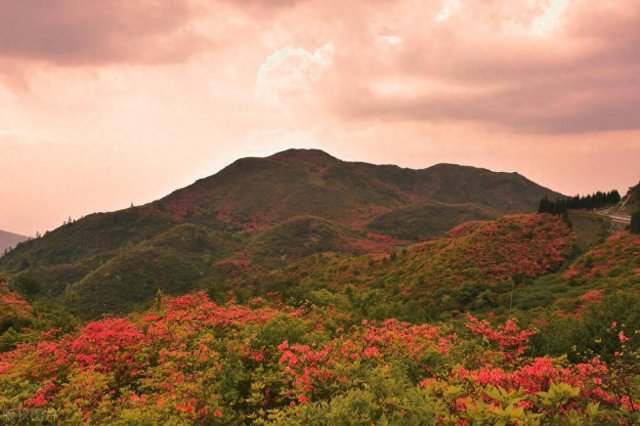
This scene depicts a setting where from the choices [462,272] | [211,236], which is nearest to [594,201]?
[462,272]

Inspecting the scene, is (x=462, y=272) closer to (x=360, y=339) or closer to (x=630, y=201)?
(x=360, y=339)

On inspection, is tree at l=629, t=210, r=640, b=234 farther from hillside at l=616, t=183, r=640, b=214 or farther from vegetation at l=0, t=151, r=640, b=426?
hillside at l=616, t=183, r=640, b=214

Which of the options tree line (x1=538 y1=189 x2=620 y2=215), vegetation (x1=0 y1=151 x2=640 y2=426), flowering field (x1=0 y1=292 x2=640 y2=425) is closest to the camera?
flowering field (x1=0 y1=292 x2=640 y2=425)

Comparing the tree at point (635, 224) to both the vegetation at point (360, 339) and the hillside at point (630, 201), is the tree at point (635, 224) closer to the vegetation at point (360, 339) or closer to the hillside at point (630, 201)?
the vegetation at point (360, 339)

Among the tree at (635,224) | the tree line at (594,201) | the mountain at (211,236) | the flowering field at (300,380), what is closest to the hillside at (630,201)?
the tree line at (594,201)

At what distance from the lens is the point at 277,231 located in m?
122

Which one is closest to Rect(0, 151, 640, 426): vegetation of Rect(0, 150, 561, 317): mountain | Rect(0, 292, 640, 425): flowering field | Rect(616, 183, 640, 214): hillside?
Rect(0, 292, 640, 425): flowering field

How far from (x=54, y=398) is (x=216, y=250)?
344 ft

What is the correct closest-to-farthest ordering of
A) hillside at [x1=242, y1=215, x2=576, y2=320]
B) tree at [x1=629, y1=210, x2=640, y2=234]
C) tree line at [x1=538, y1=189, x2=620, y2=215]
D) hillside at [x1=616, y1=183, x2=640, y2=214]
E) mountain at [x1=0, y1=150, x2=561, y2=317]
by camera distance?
hillside at [x1=242, y1=215, x2=576, y2=320] < tree at [x1=629, y1=210, x2=640, y2=234] < hillside at [x1=616, y1=183, x2=640, y2=214] < tree line at [x1=538, y1=189, x2=620, y2=215] < mountain at [x1=0, y1=150, x2=561, y2=317]

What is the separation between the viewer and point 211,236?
121 metres

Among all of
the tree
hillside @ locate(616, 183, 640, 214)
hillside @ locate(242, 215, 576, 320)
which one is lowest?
hillside @ locate(242, 215, 576, 320)

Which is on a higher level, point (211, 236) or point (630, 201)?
point (211, 236)

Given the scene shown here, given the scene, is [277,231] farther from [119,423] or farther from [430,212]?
[119,423]

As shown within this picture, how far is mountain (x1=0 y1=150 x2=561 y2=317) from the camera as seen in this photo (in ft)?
278
